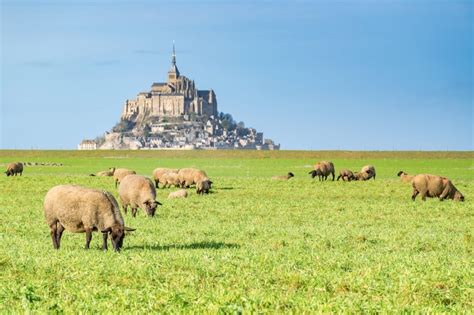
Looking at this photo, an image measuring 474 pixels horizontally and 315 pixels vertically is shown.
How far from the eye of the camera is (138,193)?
29812 millimetres

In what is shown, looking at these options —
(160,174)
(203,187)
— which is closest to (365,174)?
(160,174)

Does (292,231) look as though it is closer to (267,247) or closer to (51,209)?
(267,247)

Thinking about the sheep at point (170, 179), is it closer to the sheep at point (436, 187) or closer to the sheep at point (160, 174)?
the sheep at point (160, 174)

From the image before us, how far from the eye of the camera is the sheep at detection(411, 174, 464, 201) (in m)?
39.2

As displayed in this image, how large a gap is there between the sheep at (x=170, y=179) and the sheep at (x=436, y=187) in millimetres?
18147

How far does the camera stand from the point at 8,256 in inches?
635

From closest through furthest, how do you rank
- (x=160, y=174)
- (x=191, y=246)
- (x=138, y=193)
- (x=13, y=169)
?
(x=191, y=246) → (x=138, y=193) → (x=160, y=174) → (x=13, y=169)

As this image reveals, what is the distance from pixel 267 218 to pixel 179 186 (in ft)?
76.1

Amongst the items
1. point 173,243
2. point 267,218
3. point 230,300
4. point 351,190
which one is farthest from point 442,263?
point 351,190

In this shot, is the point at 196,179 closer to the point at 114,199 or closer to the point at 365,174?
the point at 365,174

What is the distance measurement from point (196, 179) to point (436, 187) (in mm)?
16500

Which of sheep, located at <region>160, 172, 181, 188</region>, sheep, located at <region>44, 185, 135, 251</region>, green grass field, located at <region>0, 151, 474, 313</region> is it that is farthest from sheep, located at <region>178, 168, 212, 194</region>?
sheep, located at <region>44, 185, 135, 251</region>

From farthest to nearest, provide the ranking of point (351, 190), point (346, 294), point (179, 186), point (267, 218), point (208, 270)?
point (179, 186) < point (351, 190) < point (267, 218) < point (208, 270) < point (346, 294)

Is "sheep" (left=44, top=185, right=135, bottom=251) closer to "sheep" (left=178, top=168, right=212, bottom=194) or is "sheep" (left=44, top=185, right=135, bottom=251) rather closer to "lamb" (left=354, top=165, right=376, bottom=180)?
"sheep" (left=178, top=168, right=212, bottom=194)
